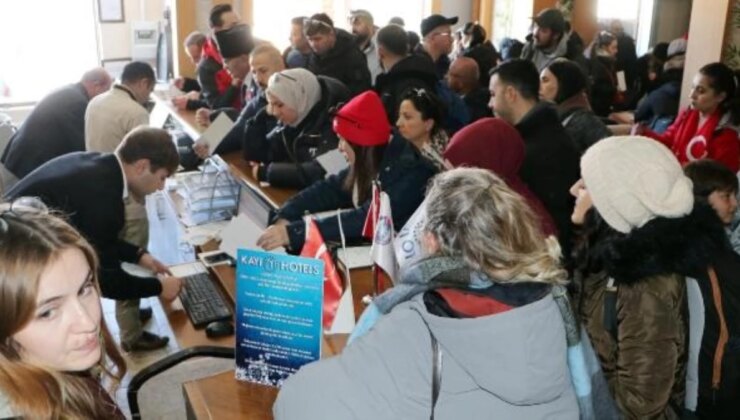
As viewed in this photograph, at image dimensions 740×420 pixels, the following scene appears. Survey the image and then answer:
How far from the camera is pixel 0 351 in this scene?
1.20 m

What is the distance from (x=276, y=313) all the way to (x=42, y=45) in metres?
7.38

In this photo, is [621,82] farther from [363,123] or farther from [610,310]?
[610,310]

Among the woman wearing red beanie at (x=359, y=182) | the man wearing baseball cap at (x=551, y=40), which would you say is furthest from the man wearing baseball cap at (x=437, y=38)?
the woman wearing red beanie at (x=359, y=182)

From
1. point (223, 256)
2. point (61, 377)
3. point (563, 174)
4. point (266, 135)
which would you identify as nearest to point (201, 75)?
point (266, 135)

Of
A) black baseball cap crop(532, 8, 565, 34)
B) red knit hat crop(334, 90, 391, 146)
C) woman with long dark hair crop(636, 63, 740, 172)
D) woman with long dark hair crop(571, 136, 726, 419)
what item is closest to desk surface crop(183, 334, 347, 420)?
woman with long dark hair crop(571, 136, 726, 419)

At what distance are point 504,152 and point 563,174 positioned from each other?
42 cm

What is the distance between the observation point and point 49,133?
438 cm

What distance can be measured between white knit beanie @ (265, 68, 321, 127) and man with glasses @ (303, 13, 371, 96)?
3.88ft

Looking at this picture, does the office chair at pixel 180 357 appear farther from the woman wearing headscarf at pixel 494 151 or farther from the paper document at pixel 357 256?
the woman wearing headscarf at pixel 494 151

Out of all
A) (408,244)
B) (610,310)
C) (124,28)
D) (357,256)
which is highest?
(124,28)

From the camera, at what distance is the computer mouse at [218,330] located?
2.05 meters

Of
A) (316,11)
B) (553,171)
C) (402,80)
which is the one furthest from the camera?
(316,11)

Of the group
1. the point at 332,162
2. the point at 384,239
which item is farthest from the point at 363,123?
the point at 384,239

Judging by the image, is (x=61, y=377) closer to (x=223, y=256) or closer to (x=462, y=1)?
(x=223, y=256)
